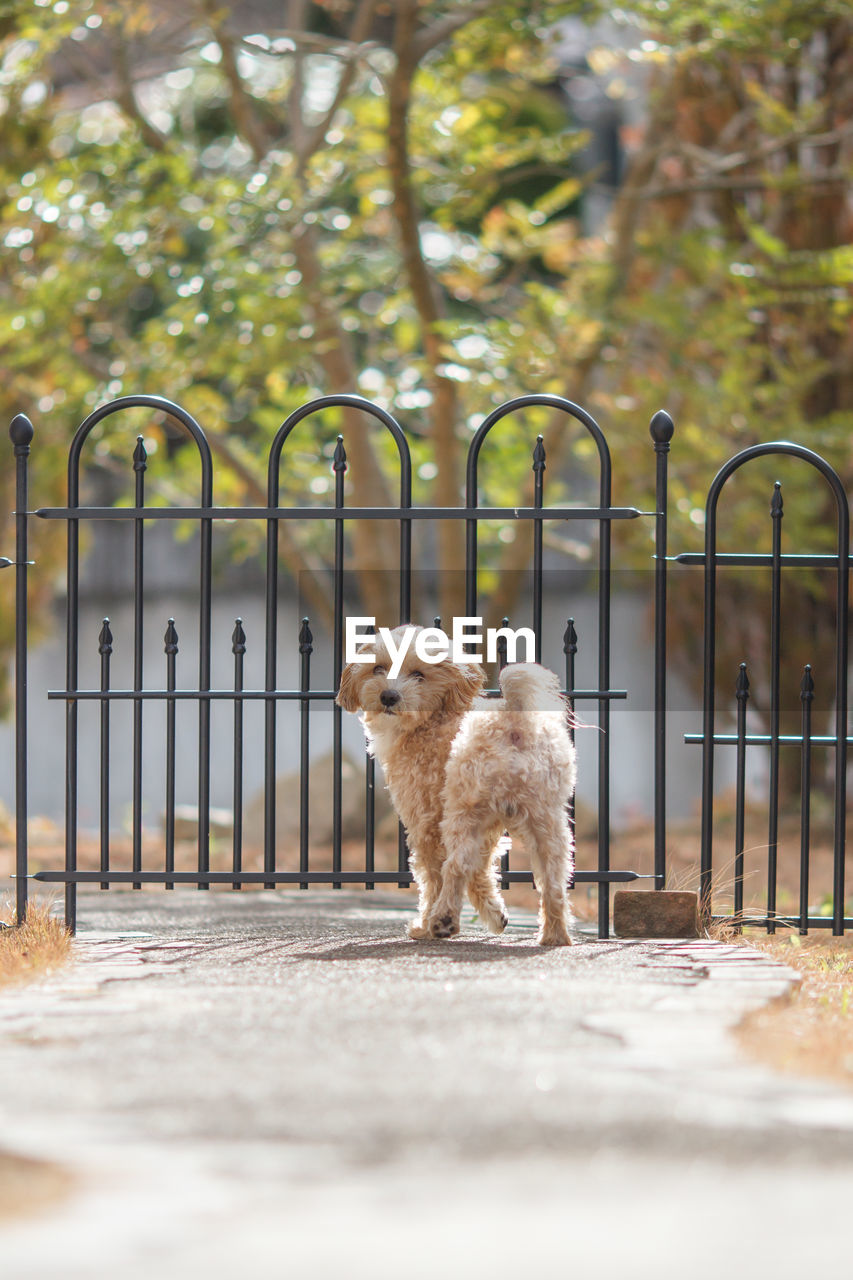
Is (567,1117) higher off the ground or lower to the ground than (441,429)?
lower

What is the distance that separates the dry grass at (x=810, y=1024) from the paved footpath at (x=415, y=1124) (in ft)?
0.27

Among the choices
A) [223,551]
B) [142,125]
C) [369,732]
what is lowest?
[369,732]

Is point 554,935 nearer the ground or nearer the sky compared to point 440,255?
nearer the ground

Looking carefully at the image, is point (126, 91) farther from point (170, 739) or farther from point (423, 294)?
point (170, 739)

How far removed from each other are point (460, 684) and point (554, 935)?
928mm

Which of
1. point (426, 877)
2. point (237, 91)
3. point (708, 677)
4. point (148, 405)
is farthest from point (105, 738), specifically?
point (237, 91)

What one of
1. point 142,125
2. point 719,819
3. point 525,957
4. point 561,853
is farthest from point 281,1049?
point 719,819

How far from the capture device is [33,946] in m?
4.67

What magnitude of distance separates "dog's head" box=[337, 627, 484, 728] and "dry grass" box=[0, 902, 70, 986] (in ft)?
4.22

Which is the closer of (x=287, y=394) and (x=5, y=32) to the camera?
(x=5, y=32)

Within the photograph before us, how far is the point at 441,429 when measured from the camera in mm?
9180

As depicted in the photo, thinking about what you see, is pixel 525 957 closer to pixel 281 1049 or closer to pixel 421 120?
pixel 281 1049

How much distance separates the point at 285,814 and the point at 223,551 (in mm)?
3812

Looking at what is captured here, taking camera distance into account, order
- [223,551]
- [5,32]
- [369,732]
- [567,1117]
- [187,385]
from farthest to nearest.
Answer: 1. [223,551]
2. [187,385]
3. [5,32]
4. [369,732]
5. [567,1117]
